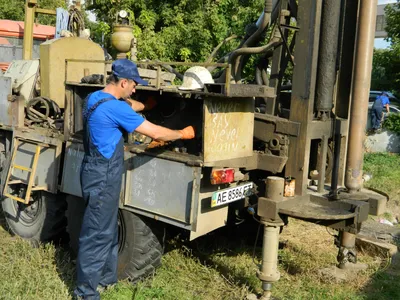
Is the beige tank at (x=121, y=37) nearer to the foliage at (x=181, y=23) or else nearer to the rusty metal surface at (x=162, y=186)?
the rusty metal surface at (x=162, y=186)

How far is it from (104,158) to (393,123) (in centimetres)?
1140

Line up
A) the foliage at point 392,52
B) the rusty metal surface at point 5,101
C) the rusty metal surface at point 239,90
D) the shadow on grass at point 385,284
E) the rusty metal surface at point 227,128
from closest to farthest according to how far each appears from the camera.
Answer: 1. the rusty metal surface at point 239,90
2. the rusty metal surface at point 227,128
3. the shadow on grass at point 385,284
4. the rusty metal surface at point 5,101
5. the foliage at point 392,52

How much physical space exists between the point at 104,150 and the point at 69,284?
1378 mm

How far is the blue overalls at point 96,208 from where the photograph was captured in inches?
157

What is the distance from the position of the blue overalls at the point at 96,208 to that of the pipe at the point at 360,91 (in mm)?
1989

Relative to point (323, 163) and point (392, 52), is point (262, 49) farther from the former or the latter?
point (392, 52)

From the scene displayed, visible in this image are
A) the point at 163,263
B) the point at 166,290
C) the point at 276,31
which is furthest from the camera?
the point at 163,263

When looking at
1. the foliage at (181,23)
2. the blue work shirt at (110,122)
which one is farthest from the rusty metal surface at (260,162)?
the foliage at (181,23)

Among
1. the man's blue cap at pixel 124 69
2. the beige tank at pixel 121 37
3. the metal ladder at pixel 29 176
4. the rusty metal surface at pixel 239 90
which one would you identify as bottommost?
the metal ladder at pixel 29 176

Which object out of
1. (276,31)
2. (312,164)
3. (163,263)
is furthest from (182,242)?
(276,31)

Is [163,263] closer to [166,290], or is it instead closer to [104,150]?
[166,290]

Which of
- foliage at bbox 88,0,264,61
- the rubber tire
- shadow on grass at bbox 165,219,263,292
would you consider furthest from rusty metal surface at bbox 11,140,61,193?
foliage at bbox 88,0,264,61

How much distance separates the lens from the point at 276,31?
4742 mm

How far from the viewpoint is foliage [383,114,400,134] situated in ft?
44.3
